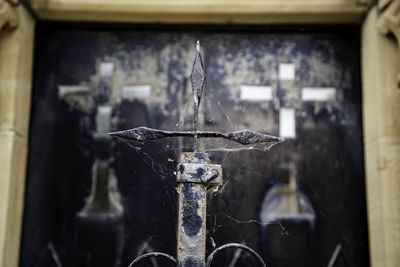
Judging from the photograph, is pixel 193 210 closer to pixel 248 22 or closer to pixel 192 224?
pixel 192 224

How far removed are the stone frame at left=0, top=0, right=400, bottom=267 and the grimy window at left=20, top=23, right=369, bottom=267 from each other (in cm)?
9

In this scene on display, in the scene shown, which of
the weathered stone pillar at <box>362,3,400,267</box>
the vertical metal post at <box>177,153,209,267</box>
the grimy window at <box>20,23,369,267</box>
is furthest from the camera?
the grimy window at <box>20,23,369,267</box>

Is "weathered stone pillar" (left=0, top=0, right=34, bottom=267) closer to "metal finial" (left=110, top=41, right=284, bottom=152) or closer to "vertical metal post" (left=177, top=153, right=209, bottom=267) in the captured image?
"metal finial" (left=110, top=41, right=284, bottom=152)

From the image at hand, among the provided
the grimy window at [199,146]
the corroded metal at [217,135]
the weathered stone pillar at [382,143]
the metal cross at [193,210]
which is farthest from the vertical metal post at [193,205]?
the weathered stone pillar at [382,143]

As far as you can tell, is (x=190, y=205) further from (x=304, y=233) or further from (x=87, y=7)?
(x=87, y=7)

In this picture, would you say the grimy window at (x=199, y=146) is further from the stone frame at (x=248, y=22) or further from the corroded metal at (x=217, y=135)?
the corroded metal at (x=217, y=135)

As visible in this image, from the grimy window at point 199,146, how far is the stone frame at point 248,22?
0.09 meters

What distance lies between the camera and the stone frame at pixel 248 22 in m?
2.00

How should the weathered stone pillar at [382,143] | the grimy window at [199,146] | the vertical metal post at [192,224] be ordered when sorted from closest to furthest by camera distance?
the vertical metal post at [192,224]
the weathered stone pillar at [382,143]
the grimy window at [199,146]

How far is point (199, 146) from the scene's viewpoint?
7.16ft

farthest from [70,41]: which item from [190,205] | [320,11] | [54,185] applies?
[190,205]

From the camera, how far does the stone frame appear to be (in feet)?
6.57

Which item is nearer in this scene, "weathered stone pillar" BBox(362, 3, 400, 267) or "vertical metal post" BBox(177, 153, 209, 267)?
"vertical metal post" BBox(177, 153, 209, 267)

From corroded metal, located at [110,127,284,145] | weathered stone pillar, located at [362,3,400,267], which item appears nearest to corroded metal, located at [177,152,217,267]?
corroded metal, located at [110,127,284,145]
